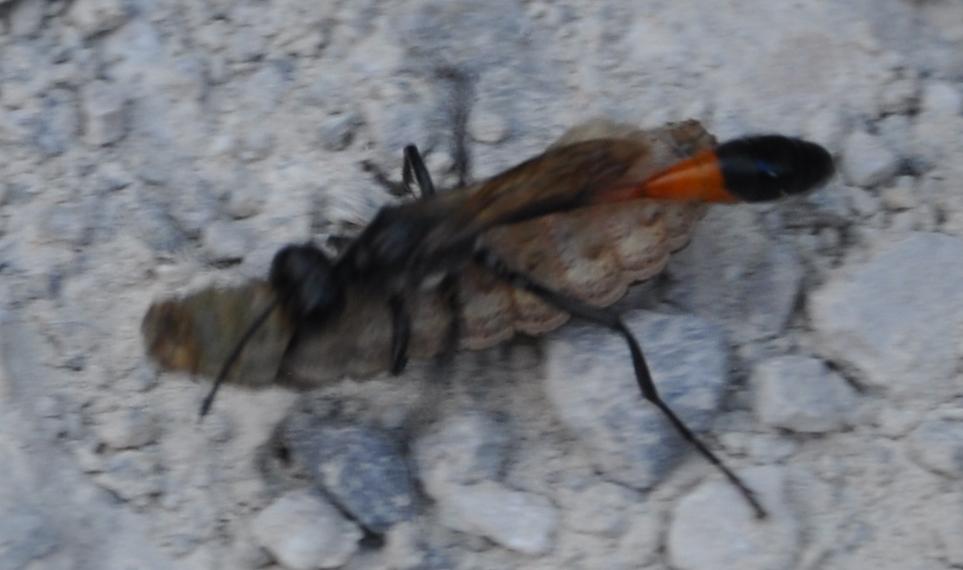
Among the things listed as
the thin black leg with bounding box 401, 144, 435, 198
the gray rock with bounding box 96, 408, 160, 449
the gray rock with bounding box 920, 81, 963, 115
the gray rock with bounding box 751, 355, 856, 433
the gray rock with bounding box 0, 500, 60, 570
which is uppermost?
the gray rock with bounding box 920, 81, 963, 115

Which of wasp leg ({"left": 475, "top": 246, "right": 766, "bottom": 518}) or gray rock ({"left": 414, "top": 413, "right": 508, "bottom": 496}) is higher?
wasp leg ({"left": 475, "top": 246, "right": 766, "bottom": 518})

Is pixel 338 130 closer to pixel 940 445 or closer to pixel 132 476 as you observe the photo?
pixel 132 476

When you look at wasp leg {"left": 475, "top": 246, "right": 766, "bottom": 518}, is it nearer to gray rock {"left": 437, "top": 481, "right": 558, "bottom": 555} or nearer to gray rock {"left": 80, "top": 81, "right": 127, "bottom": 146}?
gray rock {"left": 437, "top": 481, "right": 558, "bottom": 555}

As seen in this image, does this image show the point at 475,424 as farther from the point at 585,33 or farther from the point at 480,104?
the point at 585,33

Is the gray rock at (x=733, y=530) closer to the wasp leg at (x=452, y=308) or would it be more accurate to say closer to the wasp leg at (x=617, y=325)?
the wasp leg at (x=617, y=325)

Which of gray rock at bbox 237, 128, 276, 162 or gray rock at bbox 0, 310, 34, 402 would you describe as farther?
gray rock at bbox 237, 128, 276, 162

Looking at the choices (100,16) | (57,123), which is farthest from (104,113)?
(100,16)

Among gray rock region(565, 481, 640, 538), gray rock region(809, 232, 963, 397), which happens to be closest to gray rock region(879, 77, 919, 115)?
gray rock region(809, 232, 963, 397)
